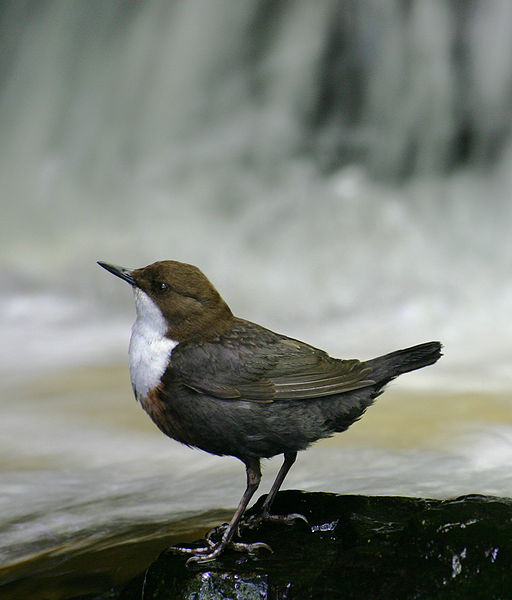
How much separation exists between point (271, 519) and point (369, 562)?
1.77 feet

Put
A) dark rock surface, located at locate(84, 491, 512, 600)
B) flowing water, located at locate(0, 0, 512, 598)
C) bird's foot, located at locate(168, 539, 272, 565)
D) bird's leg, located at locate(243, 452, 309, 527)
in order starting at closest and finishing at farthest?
dark rock surface, located at locate(84, 491, 512, 600)
bird's foot, located at locate(168, 539, 272, 565)
bird's leg, located at locate(243, 452, 309, 527)
flowing water, located at locate(0, 0, 512, 598)

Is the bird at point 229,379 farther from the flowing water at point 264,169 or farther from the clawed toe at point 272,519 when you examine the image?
the flowing water at point 264,169

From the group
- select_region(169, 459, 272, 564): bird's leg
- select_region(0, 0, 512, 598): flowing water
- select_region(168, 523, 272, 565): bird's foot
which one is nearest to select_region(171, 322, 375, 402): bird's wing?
select_region(169, 459, 272, 564): bird's leg

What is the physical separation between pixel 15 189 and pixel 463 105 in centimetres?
460

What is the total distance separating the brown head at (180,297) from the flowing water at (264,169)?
13.9ft

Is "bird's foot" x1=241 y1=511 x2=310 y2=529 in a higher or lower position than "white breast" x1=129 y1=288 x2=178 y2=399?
lower

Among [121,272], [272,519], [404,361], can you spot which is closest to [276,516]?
[272,519]

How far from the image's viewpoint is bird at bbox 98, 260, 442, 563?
3.07m

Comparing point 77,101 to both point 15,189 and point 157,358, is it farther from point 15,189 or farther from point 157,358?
point 157,358

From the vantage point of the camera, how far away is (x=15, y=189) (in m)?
9.13

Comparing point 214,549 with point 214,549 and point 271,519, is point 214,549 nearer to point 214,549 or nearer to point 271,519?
point 214,549

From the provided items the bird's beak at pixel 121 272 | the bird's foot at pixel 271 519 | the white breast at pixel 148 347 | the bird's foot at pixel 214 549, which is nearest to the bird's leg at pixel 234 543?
the bird's foot at pixel 214 549

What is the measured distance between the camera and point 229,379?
3.10 meters

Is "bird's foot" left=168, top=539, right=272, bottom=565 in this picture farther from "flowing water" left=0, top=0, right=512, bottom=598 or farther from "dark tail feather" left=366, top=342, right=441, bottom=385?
"flowing water" left=0, top=0, right=512, bottom=598
